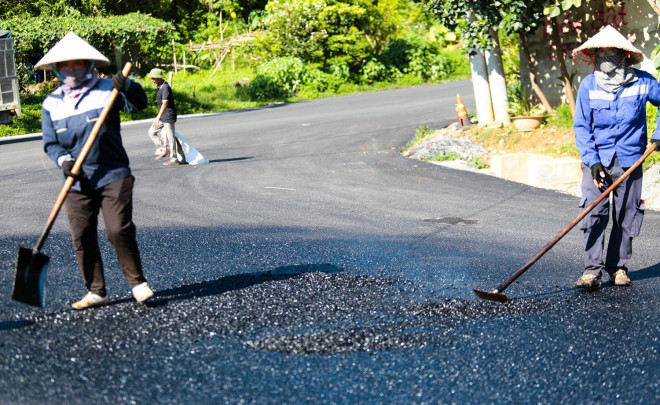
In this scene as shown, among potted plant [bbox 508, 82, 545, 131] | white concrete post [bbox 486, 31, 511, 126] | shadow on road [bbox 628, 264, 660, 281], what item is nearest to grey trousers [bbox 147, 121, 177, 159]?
white concrete post [bbox 486, 31, 511, 126]

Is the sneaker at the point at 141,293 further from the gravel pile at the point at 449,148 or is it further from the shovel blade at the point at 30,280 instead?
the gravel pile at the point at 449,148

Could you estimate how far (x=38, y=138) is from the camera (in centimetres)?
1972

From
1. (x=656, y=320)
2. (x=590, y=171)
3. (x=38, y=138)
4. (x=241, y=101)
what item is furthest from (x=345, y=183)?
(x=241, y=101)

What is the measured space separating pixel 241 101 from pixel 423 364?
76.4 feet

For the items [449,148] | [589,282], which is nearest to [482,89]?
[449,148]

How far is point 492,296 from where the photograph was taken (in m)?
5.82

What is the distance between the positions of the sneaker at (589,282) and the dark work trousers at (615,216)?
0.04m

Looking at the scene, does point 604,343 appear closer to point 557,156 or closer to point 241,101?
point 557,156

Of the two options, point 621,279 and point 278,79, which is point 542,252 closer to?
point 621,279

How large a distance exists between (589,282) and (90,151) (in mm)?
3592

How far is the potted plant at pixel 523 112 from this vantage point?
14.6 meters

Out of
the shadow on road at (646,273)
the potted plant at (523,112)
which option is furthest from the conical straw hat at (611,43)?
the potted plant at (523,112)

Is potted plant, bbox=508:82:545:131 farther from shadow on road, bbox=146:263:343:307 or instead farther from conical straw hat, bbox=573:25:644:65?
shadow on road, bbox=146:263:343:307

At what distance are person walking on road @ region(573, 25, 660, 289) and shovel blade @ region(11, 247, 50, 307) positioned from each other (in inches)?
147
